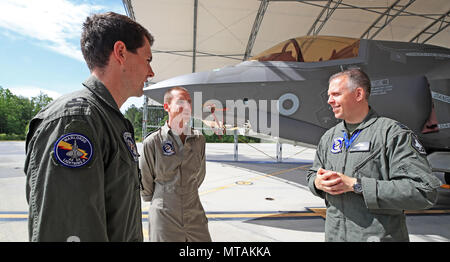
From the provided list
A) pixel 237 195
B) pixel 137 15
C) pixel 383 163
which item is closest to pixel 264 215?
pixel 237 195

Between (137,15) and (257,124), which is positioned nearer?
(257,124)

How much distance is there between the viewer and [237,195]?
5.37 metres

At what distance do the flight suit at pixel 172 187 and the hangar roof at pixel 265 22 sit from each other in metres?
11.0

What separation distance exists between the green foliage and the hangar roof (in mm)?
38012

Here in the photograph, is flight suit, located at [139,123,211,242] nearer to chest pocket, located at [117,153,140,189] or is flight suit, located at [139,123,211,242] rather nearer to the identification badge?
chest pocket, located at [117,153,140,189]

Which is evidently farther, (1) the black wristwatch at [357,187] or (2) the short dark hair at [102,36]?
(1) the black wristwatch at [357,187]

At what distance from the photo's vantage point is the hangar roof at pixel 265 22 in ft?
37.8

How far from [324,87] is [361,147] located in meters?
2.82

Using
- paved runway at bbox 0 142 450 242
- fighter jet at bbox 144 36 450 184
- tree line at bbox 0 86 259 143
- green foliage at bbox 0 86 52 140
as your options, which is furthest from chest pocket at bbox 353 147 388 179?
green foliage at bbox 0 86 52 140

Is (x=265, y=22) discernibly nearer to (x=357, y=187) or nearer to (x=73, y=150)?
(x=357, y=187)

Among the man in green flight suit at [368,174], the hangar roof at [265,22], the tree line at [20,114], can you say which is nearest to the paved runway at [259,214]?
the man in green flight suit at [368,174]

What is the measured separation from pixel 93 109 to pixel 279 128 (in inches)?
150

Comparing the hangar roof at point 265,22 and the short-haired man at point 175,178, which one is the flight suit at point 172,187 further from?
the hangar roof at point 265,22

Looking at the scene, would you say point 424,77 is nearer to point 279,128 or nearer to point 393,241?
point 279,128
